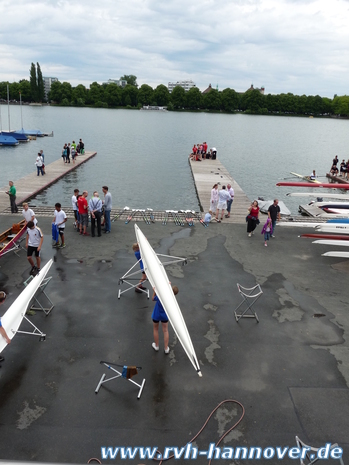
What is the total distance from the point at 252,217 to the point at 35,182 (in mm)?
17361

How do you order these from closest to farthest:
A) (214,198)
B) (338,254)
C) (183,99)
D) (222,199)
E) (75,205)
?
(338,254) < (75,205) < (222,199) < (214,198) < (183,99)

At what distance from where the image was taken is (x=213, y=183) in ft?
90.8

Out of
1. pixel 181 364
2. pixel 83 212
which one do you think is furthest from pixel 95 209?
pixel 181 364

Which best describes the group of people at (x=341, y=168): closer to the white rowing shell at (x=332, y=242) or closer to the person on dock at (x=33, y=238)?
the white rowing shell at (x=332, y=242)

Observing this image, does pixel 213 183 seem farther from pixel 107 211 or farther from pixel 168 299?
pixel 168 299

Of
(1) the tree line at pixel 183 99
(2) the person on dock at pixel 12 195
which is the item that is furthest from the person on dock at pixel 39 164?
(1) the tree line at pixel 183 99

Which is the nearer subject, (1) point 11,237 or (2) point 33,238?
(2) point 33,238

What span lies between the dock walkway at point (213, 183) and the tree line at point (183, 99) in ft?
503

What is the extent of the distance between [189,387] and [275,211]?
32.5 ft

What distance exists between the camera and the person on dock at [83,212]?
1423 cm

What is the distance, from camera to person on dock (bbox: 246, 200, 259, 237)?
15.1 m

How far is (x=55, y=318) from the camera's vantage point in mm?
9094

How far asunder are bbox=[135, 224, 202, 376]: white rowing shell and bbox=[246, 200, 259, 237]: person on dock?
6617 mm

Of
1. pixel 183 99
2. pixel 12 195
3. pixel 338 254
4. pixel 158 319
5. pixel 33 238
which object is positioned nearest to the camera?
pixel 158 319
